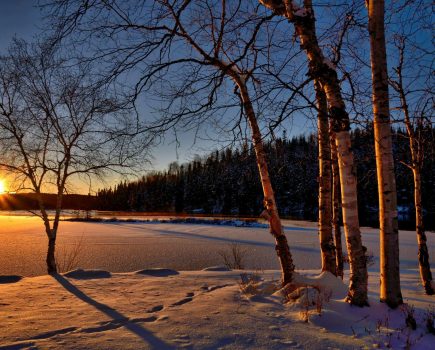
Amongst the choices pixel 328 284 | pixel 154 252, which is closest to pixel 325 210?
pixel 328 284

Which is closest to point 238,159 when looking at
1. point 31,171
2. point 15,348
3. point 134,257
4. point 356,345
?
point 356,345

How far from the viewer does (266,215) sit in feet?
18.7

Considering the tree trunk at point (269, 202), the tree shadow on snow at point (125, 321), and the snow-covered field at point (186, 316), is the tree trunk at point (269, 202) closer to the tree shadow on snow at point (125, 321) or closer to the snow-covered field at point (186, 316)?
the snow-covered field at point (186, 316)

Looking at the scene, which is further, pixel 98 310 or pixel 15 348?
pixel 98 310

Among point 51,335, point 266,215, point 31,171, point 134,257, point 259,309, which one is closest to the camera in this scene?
point 51,335

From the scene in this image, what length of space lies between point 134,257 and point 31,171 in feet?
17.6

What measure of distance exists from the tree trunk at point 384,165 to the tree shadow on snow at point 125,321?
2.51 metres

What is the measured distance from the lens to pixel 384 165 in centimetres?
393

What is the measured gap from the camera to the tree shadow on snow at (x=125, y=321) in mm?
3258

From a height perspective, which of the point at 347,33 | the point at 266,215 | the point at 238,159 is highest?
the point at 347,33

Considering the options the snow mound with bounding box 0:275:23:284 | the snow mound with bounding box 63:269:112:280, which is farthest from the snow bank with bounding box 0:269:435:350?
the snow mound with bounding box 63:269:112:280

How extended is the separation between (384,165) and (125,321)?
3.35 meters

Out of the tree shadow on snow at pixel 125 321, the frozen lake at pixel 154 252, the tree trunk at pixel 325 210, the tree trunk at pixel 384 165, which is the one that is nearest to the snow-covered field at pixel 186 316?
the tree shadow on snow at pixel 125 321

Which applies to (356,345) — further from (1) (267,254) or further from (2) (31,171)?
(1) (267,254)
